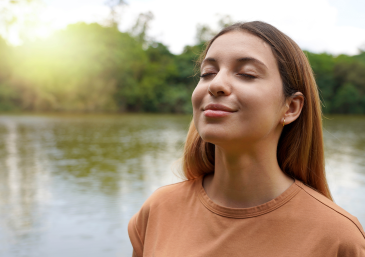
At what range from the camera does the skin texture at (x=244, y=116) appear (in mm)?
1195

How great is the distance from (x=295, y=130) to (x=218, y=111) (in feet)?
1.23

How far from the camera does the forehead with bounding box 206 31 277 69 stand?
124cm

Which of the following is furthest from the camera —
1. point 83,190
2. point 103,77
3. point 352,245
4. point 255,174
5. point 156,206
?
point 103,77

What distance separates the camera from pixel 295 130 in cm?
141

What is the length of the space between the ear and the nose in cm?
25

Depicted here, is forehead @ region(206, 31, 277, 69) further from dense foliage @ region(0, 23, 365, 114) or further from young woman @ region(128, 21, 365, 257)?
dense foliage @ region(0, 23, 365, 114)

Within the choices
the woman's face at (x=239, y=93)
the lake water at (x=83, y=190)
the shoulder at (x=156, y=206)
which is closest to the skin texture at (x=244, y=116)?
the woman's face at (x=239, y=93)

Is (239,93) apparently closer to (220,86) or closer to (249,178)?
(220,86)

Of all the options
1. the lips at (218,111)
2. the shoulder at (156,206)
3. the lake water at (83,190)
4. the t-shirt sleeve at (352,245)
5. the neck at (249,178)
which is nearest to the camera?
the t-shirt sleeve at (352,245)

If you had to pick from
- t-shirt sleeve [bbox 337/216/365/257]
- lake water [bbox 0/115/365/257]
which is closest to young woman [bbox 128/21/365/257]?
t-shirt sleeve [bbox 337/216/365/257]

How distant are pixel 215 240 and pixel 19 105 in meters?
44.4

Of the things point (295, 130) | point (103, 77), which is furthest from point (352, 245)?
point (103, 77)

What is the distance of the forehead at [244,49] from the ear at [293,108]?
0.14 metres

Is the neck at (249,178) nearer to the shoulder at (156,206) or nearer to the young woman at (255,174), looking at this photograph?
the young woman at (255,174)
